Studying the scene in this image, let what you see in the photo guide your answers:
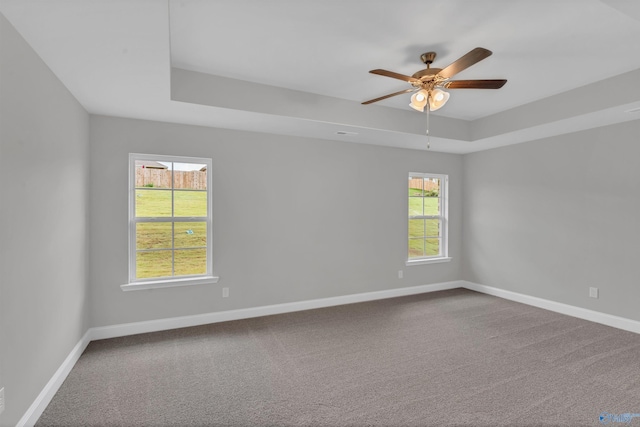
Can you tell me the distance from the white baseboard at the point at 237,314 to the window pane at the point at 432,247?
55 cm

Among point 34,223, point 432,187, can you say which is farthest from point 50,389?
point 432,187

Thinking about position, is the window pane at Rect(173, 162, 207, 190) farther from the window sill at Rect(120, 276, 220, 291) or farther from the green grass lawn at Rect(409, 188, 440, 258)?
the green grass lawn at Rect(409, 188, 440, 258)

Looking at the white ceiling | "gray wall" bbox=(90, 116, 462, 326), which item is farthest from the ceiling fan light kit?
"gray wall" bbox=(90, 116, 462, 326)

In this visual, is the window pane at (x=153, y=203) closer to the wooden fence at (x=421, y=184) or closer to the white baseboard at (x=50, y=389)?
the white baseboard at (x=50, y=389)

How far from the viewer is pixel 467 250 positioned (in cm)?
555

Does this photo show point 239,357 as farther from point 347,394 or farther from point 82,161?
point 82,161

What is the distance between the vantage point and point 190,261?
12.5 feet

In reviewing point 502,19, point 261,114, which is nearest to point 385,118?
point 261,114

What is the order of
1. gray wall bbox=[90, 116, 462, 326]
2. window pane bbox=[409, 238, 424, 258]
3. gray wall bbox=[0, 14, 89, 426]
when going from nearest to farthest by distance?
1. gray wall bbox=[0, 14, 89, 426]
2. gray wall bbox=[90, 116, 462, 326]
3. window pane bbox=[409, 238, 424, 258]

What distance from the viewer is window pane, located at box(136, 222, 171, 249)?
3561 millimetres

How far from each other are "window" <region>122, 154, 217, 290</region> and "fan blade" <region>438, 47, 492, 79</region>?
2.72 metres

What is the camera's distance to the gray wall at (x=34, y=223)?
1721 mm

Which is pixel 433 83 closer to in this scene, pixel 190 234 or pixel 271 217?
pixel 271 217

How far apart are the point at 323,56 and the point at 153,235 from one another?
2.66 meters
